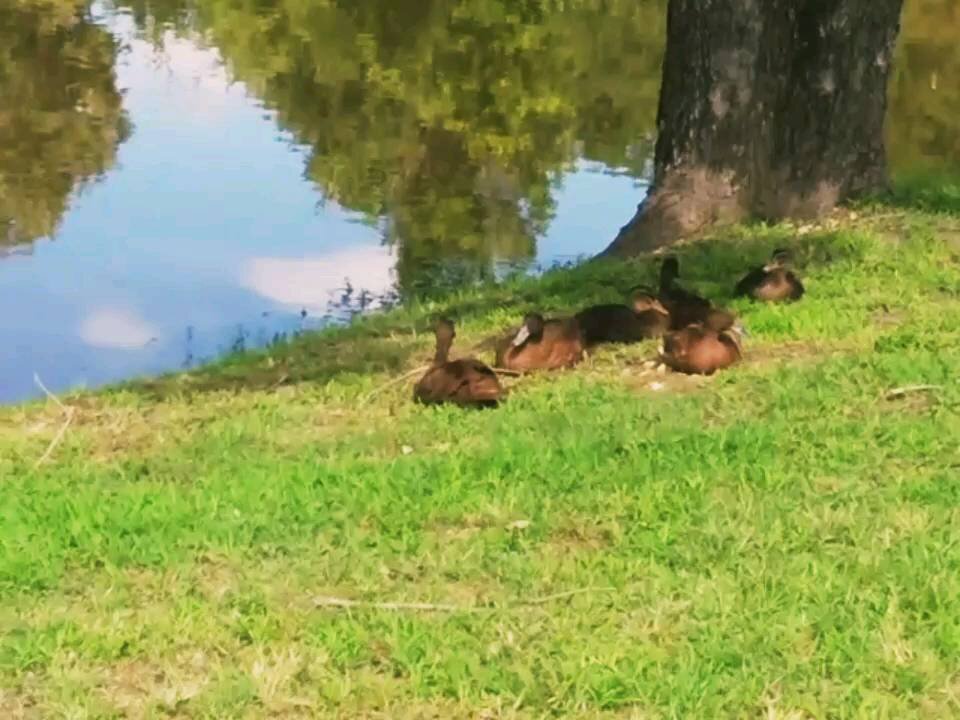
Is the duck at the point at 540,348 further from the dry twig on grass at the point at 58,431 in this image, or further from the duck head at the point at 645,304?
the dry twig on grass at the point at 58,431

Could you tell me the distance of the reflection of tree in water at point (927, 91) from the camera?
19.9m

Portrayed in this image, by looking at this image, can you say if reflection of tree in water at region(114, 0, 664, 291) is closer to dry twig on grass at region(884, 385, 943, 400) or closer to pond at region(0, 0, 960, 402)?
pond at region(0, 0, 960, 402)

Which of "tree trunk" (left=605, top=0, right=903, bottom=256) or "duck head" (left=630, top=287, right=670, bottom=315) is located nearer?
"duck head" (left=630, top=287, right=670, bottom=315)

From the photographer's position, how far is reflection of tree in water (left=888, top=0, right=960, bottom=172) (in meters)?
19.9

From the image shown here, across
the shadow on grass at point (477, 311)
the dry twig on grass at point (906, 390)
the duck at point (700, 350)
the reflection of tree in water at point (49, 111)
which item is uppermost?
the dry twig on grass at point (906, 390)

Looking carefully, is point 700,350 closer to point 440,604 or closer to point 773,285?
point 773,285

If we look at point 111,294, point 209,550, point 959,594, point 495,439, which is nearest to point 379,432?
point 495,439

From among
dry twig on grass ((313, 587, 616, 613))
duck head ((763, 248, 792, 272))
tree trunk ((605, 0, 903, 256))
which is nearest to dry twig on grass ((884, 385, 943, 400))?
duck head ((763, 248, 792, 272))

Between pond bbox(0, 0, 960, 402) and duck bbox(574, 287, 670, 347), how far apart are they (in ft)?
12.1

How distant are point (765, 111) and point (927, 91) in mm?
13983

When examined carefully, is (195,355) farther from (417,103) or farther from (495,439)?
(417,103)

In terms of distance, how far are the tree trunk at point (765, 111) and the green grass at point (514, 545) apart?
110 inches

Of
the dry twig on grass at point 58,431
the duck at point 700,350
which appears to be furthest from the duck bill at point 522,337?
the dry twig on grass at point 58,431

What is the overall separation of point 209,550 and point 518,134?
17.0 meters
